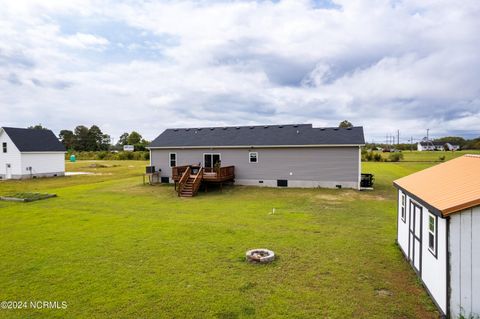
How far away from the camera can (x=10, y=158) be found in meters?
29.6

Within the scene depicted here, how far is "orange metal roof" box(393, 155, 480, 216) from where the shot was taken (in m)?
4.62

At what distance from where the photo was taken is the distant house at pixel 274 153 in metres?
20.3

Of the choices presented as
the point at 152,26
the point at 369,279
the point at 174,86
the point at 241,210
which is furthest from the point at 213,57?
the point at 369,279

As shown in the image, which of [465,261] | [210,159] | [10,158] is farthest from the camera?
[10,158]

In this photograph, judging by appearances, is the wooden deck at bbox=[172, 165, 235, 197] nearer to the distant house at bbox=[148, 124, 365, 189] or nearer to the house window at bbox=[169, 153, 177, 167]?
the distant house at bbox=[148, 124, 365, 189]

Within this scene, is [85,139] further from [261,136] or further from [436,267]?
[436,267]

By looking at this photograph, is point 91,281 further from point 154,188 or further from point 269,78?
point 269,78

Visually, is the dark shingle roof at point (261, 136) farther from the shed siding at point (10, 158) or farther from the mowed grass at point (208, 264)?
the shed siding at point (10, 158)

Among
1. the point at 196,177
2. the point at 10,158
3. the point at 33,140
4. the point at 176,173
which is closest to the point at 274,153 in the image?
the point at 196,177

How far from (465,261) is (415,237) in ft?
6.96

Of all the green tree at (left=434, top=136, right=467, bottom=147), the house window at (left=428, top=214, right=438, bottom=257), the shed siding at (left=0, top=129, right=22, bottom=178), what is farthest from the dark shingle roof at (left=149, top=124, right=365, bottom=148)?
the green tree at (left=434, top=136, right=467, bottom=147)

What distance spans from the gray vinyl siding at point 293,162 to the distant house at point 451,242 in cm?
1378

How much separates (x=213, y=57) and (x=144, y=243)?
15.5 metres

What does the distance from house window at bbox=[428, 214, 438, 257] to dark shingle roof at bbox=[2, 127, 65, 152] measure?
34514 mm
